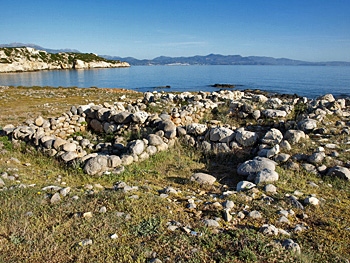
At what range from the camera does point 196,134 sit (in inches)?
386

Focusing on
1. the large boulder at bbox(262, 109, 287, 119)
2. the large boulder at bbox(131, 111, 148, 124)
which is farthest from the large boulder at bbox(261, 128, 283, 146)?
the large boulder at bbox(131, 111, 148, 124)

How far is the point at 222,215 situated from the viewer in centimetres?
496

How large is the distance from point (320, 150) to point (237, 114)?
4.57m

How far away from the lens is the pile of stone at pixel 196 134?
7426 millimetres

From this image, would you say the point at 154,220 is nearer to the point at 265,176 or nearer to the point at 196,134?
the point at 265,176

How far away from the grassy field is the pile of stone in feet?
1.73

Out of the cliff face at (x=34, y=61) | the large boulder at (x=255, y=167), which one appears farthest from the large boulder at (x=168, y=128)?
the cliff face at (x=34, y=61)

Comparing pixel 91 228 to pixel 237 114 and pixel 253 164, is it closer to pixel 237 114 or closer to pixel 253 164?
pixel 253 164

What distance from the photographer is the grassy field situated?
386 cm

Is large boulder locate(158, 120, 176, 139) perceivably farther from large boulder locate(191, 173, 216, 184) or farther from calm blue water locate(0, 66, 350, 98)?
calm blue water locate(0, 66, 350, 98)

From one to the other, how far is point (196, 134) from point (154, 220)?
5441mm

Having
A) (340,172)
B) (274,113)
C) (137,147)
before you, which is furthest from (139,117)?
(340,172)

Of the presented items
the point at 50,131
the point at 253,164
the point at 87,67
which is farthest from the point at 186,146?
the point at 87,67

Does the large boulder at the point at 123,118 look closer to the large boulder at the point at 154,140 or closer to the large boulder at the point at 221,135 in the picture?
the large boulder at the point at 154,140
